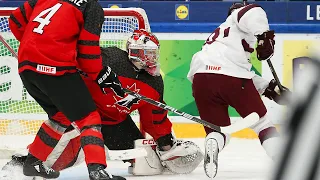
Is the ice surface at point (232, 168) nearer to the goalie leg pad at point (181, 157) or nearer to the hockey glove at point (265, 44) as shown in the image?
the goalie leg pad at point (181, 157)

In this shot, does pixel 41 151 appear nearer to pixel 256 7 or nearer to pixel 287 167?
pixel 256 7

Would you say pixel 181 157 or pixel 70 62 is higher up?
pixel 70 62

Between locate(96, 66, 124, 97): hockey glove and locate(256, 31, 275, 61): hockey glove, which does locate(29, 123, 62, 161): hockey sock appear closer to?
locate(96, 66, 124, 97): hockey glove

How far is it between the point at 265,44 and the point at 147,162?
744mm

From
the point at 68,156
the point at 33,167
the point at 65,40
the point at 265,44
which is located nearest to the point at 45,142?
the point at 33,167

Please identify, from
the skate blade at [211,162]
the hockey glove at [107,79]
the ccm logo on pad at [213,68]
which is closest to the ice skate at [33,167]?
the hockey glove at [107,79]

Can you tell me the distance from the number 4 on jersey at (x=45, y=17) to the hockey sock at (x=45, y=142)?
1.30 feet

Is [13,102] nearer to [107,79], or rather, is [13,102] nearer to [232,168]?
[232,168]

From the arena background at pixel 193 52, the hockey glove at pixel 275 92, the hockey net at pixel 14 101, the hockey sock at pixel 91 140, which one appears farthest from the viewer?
the arena background at pixel 193 52

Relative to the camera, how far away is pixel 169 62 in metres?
4.39

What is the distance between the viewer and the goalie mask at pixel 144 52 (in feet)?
8.71

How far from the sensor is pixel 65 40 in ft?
7.04

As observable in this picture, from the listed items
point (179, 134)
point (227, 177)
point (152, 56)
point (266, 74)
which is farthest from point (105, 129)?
point (266, 74)

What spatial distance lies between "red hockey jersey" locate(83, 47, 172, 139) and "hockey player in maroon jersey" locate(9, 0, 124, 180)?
0.41m
